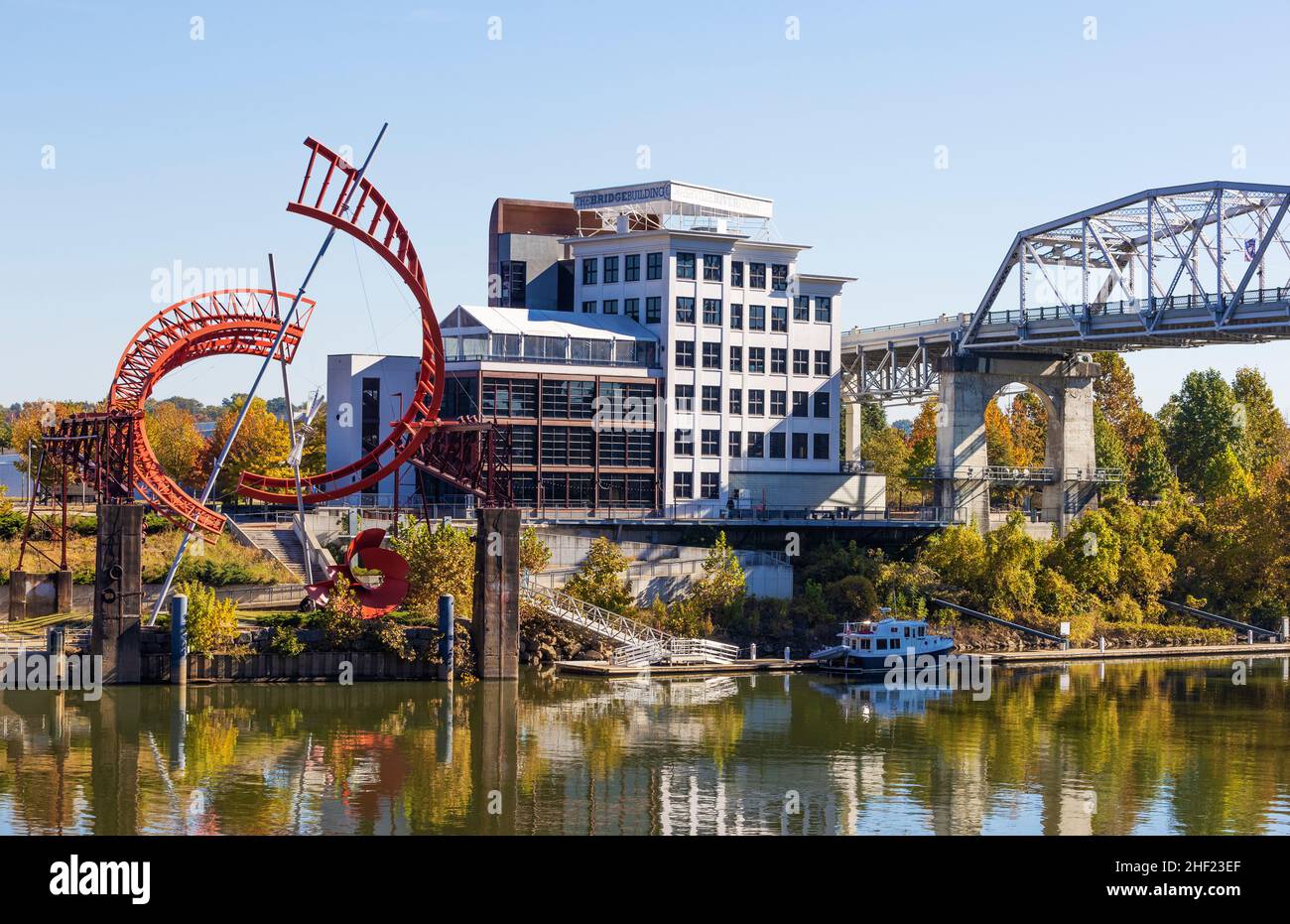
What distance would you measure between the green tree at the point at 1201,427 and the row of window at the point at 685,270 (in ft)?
155

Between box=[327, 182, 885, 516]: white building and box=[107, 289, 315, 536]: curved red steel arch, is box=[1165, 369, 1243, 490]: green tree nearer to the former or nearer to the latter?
box=[327, 182, 885, 516]: white building

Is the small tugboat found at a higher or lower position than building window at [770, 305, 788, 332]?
lower

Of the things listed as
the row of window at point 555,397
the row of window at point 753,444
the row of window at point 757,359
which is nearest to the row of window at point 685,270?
the row of window at point 757,359

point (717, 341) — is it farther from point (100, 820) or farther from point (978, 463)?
point (100, 820)

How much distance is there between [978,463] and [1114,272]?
1345 cm

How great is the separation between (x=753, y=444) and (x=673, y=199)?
15130 mm

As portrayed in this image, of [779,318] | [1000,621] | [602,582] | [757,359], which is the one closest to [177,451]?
[757,359]

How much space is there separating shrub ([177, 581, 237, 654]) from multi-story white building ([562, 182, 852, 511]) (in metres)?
35.6

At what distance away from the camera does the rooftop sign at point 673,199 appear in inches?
3935

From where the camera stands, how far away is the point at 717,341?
98.5 m

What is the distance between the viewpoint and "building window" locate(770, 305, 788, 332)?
101 meters

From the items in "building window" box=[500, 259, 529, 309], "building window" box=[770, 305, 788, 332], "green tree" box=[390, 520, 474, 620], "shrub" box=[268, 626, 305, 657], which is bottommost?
"shrub" box=[268, 626, 305, 657]

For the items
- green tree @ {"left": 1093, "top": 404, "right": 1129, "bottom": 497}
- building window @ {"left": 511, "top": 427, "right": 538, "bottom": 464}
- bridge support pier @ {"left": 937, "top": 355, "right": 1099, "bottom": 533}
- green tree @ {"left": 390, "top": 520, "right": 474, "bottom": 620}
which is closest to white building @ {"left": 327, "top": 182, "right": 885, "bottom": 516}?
building window @ {"left": 511, "top": 427, "right": 538, "bottom": 464}
